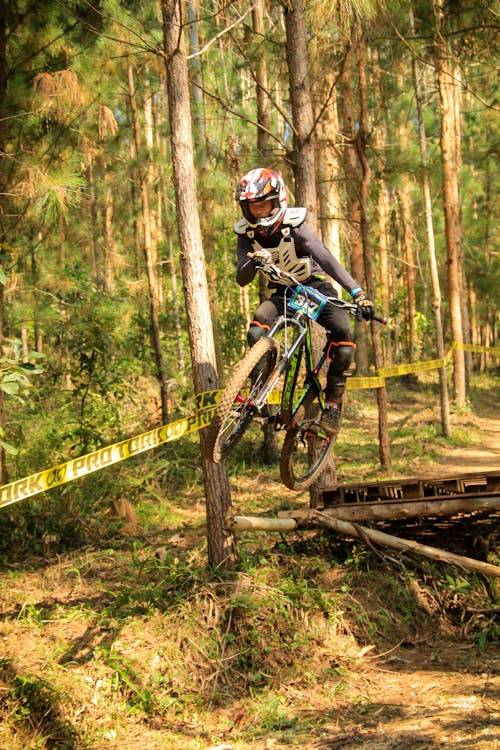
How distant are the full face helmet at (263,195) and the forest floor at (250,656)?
10.8ft

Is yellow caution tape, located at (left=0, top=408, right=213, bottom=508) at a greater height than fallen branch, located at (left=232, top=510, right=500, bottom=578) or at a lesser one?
greater

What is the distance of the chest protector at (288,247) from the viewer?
527 cm

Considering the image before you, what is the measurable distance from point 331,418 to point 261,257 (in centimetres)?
153

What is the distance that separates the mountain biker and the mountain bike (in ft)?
0.29

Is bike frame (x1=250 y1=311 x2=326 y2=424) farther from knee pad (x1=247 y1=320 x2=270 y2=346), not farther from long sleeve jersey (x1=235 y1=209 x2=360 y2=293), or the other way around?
long sleeve jersey (x1=235 y1=209 x2=360 y2=293)

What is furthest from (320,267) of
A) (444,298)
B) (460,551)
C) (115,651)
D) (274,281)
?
(444,298)

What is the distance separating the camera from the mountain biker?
5.07 meters

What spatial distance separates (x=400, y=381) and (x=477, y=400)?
211 centimetres

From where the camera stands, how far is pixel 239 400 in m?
4.88

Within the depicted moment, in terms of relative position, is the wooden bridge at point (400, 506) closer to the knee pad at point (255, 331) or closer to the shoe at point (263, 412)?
the shoe at point (263, 412)

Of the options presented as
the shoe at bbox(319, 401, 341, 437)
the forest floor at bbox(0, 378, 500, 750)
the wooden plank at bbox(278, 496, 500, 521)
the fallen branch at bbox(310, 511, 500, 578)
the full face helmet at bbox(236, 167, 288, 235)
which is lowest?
the forest floor at bbox(0, 378, 500, 750)

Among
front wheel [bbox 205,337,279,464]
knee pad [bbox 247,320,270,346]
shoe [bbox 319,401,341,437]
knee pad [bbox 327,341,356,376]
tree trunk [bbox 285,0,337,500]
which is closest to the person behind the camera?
front wheel [bbox 205,337,279,464]

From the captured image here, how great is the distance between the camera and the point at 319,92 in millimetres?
10977

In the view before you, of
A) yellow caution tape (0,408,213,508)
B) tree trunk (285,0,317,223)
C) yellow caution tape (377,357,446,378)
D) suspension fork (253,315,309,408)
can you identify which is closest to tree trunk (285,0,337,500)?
tree trunk (285,0,317,223)
